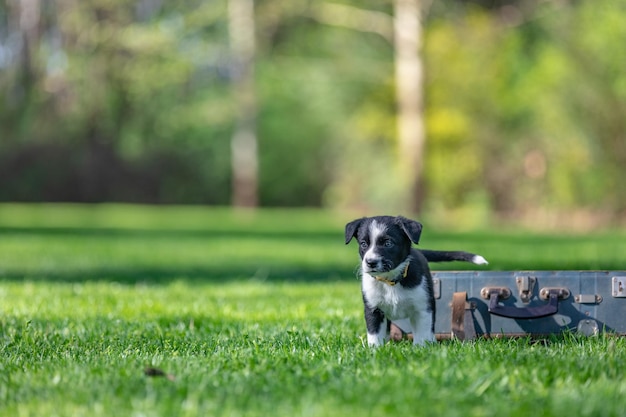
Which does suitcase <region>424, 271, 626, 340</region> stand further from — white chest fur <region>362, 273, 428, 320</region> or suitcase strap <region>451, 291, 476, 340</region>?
white chest fur <region>362, 273, 428, 320</region>

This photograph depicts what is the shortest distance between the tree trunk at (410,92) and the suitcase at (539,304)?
19581mm

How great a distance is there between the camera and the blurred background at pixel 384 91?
78.5 feet

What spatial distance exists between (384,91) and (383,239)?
79.1 feet

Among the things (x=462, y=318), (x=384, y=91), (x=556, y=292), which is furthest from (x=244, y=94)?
(x=556, y=292)

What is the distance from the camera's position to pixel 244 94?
30.9 metres

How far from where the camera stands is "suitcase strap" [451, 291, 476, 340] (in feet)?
17.3

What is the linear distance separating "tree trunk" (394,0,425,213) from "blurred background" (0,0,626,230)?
Result: 0.13 feet

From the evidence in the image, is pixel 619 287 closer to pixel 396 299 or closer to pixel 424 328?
pixel 424 328

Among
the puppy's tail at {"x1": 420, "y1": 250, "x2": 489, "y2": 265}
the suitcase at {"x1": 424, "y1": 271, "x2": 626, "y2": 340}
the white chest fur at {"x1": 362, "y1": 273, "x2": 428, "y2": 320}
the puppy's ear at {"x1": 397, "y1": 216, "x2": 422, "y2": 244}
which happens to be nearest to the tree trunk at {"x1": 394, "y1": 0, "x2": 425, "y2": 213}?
the puppy's tail at {"x1": 420, "y1": 250, "x2": 489, "y2": 265}

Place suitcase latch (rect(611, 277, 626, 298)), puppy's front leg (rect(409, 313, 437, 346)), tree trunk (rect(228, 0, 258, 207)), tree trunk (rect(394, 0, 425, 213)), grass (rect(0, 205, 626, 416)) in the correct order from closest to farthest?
grass (rect(0, 205, 626, 416)) → puppy's front leg (rect(409, 313, 437, 346)) → suitcase latch (rect(611, 277, 626, 298)) → tree trunk (rect(394, 0, 425, 213)) → tree trunk (rect(228, 0, 258, 207))

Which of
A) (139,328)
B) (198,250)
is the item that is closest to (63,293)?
(139,328)

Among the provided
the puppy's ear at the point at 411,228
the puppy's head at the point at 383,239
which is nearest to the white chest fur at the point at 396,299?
the puppy's head at the point at 383,239

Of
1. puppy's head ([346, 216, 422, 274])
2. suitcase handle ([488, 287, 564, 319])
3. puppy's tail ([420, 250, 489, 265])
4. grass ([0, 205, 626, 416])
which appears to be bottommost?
grass ([0, 205, 626, 416])

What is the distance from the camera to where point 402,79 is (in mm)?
24969
